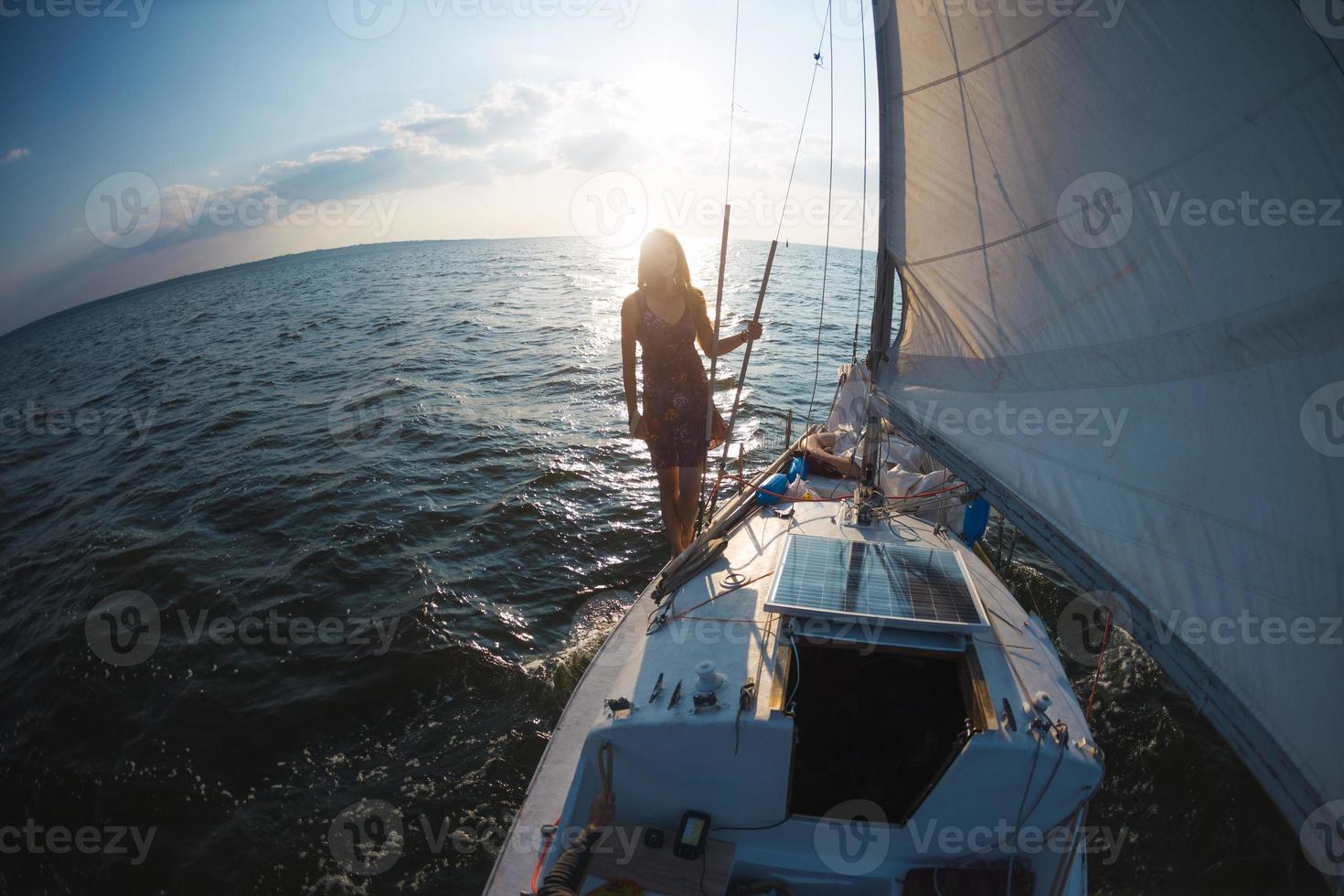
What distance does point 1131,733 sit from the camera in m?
5.21

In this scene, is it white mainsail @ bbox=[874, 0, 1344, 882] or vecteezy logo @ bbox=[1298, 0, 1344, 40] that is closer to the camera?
vecteezy logo @ bbox=[1298, 0, 1344, 40]

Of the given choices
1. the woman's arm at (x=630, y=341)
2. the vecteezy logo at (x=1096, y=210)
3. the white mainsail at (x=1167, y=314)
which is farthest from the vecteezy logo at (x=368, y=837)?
the vecteezy logo at (x=1096, y=210)

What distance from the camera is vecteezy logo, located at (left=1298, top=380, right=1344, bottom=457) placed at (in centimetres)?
179

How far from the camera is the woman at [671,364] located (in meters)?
4.62

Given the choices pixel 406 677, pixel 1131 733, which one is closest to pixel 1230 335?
pixel 1131 733

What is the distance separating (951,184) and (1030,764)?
10.9 ft

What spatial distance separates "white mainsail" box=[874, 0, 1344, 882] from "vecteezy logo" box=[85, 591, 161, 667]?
27.0 ft

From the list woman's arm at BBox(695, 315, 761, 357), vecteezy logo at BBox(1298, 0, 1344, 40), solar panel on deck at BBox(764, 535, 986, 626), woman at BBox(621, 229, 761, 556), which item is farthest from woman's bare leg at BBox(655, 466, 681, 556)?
vecteezy logo at BBox(1298, 0, 1344, 40)
